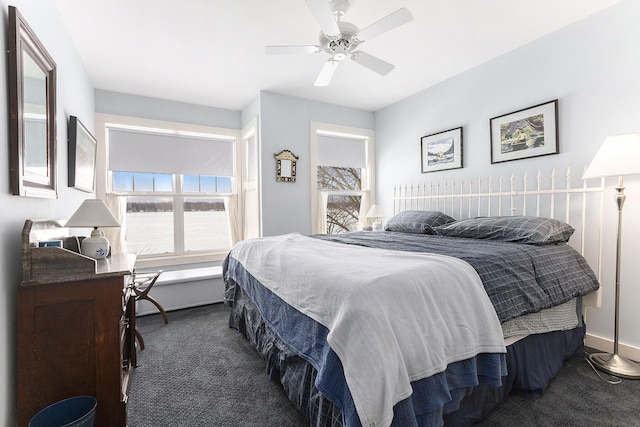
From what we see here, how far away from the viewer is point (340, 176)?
4.57 meters

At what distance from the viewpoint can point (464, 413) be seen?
4.70 ft

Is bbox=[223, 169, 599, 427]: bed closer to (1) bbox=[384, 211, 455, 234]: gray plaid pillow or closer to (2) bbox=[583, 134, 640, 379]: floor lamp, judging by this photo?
(2) bbox=[583, 134, 640, 379]: floor lamp

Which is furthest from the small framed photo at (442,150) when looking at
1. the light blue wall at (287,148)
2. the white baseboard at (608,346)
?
the white baseboard at (608,346)

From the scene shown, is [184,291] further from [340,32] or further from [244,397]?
[340,32]

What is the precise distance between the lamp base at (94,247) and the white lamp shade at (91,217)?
14 cm

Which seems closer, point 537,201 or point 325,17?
point 325,17

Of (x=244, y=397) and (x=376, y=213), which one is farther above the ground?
(x=376, y=213)

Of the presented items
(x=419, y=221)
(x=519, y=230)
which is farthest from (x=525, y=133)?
(x=419, y=221)

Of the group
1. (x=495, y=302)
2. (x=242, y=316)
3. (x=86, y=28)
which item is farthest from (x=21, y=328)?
(x=86, y=28)

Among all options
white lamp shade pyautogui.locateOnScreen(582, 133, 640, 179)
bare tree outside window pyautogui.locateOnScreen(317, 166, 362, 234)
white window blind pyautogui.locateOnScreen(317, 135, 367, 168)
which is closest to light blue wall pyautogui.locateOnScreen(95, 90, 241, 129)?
white window blind pyautogui.locateOnScreen(317, 135, 367, 168)

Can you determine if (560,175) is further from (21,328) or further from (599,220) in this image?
(21,328)

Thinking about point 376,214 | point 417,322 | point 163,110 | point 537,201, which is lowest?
point 417,322

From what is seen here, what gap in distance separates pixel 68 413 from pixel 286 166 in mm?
3068

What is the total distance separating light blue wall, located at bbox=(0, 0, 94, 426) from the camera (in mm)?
1263
